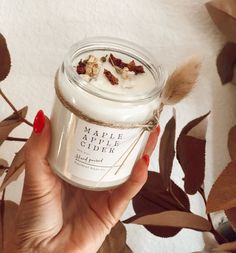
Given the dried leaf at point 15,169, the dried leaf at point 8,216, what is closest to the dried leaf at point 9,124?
the dried leaf at point 15,169

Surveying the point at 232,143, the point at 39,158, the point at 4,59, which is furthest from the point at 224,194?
the point at 4,59

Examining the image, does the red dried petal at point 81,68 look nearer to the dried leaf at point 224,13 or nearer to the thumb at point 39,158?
the thumb at point 39,158

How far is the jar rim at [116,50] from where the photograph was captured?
0.49 meters

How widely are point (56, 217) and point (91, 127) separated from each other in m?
0.22

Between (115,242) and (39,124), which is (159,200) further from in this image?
(39,124)

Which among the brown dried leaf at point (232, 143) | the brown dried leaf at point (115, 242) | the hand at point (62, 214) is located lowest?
the brown dried leaf at point (115, 242)

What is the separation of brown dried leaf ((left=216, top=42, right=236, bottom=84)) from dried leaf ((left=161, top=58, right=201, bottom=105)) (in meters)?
0.21

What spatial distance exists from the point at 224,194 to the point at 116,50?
0.70 feet

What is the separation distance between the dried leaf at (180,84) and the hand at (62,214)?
89 mm

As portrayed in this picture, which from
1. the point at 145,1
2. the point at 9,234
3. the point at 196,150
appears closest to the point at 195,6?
the point at 145,1

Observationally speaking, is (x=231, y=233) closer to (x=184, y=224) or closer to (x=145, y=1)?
(x=184, y=224)

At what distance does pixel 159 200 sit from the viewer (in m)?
0.74

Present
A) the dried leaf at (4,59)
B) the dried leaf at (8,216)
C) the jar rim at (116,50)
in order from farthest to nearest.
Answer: the dried leaf at (8,216), the dried leaf at (4,59), the jar rim at (116,50)

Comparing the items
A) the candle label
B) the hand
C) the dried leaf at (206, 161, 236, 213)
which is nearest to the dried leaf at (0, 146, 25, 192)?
the hand
